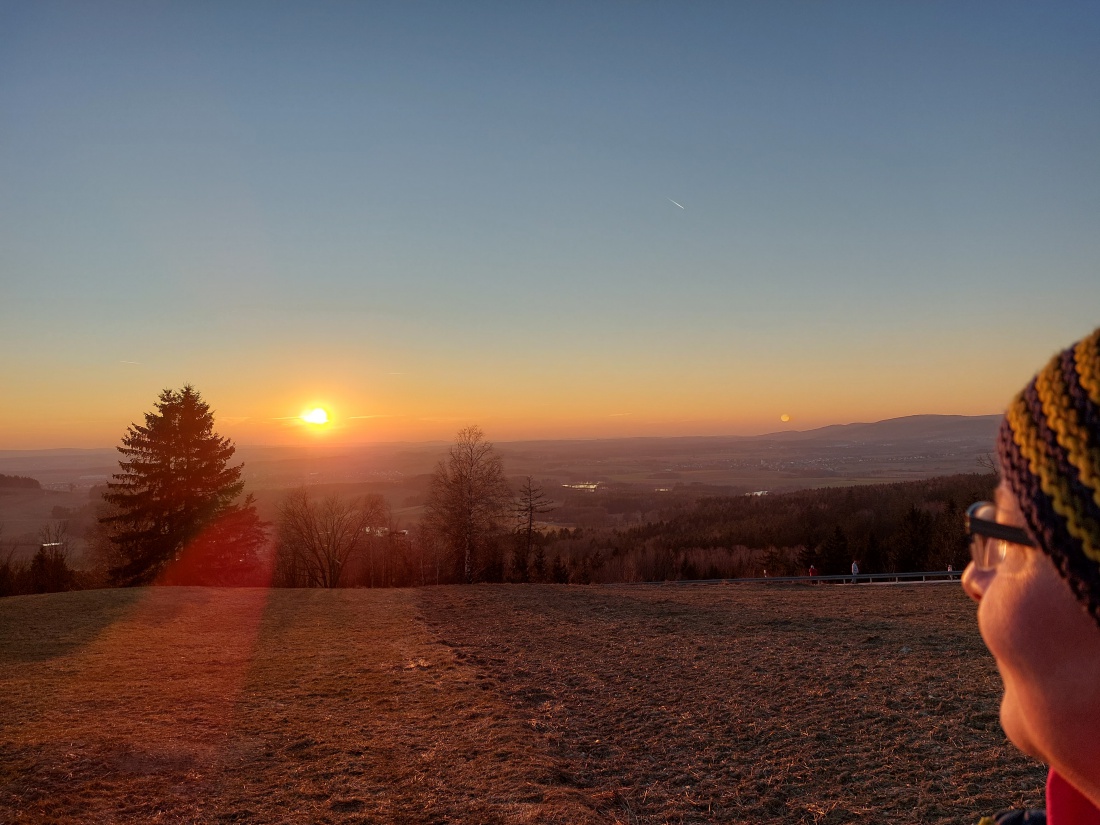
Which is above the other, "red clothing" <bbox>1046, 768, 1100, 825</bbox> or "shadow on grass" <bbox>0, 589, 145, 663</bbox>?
"red clothing" <bbox>1046, 768, 1100, 825</bbox>

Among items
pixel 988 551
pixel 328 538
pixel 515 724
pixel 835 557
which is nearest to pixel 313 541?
pixel 328 538

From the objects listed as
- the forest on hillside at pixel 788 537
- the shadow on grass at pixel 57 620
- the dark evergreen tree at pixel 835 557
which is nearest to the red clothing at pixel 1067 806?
the shadow on grass at pixel 57 620

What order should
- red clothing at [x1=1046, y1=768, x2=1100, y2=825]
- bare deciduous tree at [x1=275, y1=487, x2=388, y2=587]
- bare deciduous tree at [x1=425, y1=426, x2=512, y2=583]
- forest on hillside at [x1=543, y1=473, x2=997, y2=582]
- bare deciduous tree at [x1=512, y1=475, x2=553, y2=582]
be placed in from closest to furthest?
red clothing at [x1=1046, y1=768, x2=1100, y2=825], bare deciduous tree at [x1=425, y1=426, x2=512, y2=583], bare deciduous tree at [x1=512, y1=475, x2=553, y2=582], bare deciduous tree at [x1=275, y1=487, x2=388, y2=587], forest on hillside at [x1=543, y1=473, x2=997, y2=582]

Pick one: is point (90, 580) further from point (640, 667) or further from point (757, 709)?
point (757, 709)

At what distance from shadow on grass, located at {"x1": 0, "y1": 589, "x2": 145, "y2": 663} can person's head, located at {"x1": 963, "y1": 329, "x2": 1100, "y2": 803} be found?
51.2ft

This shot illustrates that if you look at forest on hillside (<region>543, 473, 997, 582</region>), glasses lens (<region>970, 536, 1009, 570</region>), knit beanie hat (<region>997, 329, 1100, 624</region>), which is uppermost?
knit beanie hat (<region>997, 329, 1100, 624</region>)

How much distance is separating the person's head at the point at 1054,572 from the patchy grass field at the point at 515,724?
532 cm

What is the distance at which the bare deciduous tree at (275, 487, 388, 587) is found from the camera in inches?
1519

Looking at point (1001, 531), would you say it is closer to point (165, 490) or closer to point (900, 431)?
point (165, 490)

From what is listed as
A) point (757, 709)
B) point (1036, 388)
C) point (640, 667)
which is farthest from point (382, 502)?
point (1036, 388)

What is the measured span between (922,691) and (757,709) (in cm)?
211

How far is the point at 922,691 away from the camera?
846 centimetres

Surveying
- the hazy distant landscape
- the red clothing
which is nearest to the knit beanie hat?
the red clothing

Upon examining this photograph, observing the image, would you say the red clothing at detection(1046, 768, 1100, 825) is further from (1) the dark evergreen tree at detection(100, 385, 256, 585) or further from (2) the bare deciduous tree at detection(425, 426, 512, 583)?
(1) the dark evergreen tree at detection(100, 385, 256, 585)
